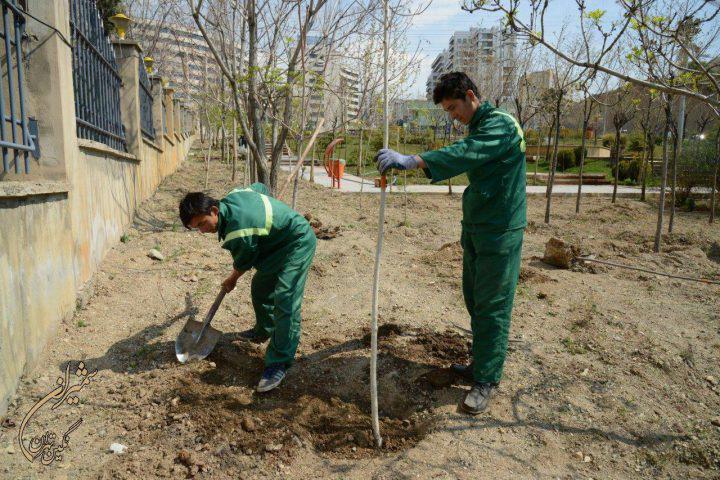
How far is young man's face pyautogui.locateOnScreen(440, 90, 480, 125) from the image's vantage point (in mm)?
2725

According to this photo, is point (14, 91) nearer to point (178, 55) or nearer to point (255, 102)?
point (255, 102)

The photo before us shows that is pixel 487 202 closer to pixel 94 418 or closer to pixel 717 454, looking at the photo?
pixel 717 454

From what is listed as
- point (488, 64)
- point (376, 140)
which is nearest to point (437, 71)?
point (488, 64)

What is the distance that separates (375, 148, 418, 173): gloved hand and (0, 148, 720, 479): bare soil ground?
1368mm

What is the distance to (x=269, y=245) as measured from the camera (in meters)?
3.21

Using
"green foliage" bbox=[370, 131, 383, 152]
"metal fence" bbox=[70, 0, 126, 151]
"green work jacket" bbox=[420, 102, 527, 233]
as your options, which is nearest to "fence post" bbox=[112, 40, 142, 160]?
"metal fence" bbox=[70, 0, 126, 151]

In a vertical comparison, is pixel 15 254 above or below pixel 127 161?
below

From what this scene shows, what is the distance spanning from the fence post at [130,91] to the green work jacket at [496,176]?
17.5ft

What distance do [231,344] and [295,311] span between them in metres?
0.78

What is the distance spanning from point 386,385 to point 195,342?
133 cm

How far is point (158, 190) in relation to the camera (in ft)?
31.1

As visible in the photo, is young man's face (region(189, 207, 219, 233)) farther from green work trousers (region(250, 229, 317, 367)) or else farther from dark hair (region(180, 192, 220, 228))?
green work trousers (region(250, 229, 317, 367))

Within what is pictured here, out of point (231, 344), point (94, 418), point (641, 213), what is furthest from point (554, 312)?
point (641, 213)

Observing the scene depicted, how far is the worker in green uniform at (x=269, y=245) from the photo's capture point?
2.86 m
